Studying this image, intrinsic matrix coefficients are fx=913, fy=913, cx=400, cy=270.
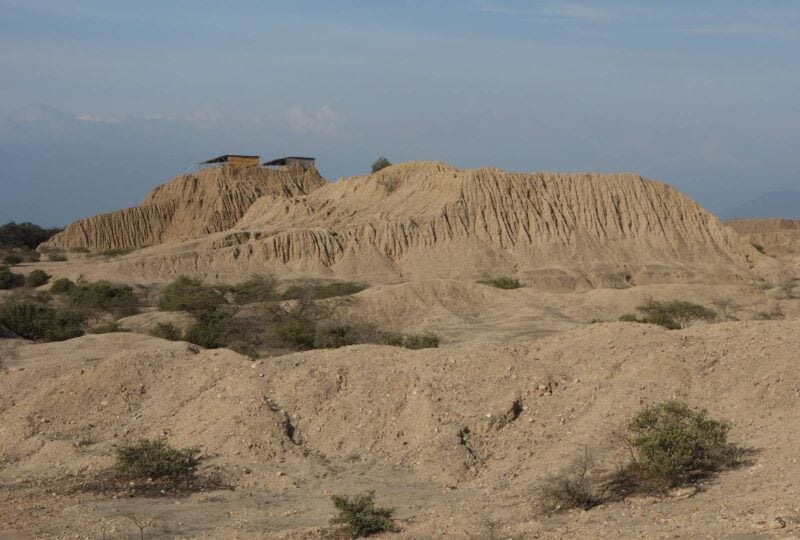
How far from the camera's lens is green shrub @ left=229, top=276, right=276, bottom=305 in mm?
33787

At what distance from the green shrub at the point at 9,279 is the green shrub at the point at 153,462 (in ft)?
95.4

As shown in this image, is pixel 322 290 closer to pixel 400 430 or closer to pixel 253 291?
pixel 253 291

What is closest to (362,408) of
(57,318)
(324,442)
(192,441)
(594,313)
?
(324,442)

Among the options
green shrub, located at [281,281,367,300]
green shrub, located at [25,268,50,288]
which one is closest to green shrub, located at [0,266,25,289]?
green shrub, located at [25,268,50,288]

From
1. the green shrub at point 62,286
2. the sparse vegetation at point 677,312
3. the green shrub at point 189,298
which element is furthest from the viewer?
the green shrub at point 62,286

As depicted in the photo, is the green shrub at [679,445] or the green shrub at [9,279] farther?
the green shrub at [9,279]

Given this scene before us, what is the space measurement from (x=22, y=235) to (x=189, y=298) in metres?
39.0

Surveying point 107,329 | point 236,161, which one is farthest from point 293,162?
point 107,329

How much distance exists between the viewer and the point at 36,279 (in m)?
38.2

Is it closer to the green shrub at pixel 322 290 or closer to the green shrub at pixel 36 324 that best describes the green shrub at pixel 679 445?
the green shrub at pixel 36 324

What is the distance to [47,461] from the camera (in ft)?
39.7

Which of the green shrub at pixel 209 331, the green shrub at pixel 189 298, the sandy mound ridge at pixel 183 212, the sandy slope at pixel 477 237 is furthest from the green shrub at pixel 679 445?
the sandy mound ridge at pixel 183 212

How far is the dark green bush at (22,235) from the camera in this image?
62219mm

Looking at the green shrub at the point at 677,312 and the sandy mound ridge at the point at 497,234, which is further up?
the sandy mound ridge at the point at 497,234
